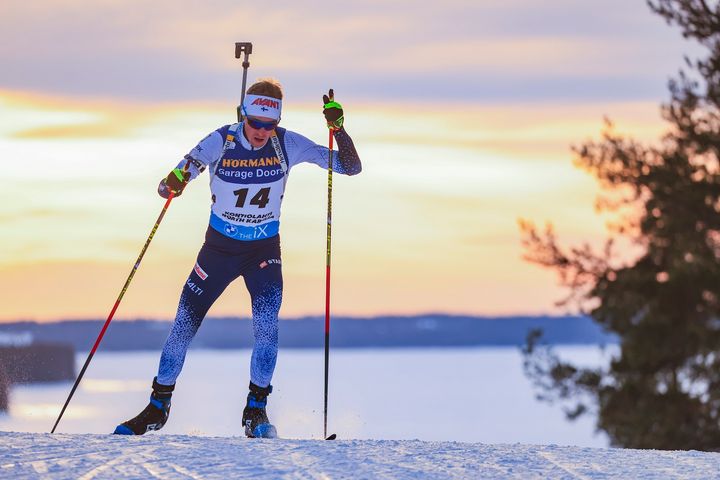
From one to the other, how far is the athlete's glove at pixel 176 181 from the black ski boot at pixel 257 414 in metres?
1.57

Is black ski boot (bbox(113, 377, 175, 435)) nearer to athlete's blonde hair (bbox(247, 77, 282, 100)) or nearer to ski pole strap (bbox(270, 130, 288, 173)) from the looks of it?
ski pole strap (bbox(270, 130, 288, 173))

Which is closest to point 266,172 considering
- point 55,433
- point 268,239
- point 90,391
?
point 268,239

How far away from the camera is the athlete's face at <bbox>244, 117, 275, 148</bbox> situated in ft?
29.7

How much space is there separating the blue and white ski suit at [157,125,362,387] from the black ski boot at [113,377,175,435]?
0.08 m

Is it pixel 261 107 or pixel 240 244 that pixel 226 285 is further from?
pixel 261 107

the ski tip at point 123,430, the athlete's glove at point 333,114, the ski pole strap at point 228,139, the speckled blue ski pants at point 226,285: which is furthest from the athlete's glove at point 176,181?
the ski tip at point 123,430

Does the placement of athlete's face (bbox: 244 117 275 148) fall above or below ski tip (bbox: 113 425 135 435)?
above

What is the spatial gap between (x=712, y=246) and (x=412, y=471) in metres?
17.5

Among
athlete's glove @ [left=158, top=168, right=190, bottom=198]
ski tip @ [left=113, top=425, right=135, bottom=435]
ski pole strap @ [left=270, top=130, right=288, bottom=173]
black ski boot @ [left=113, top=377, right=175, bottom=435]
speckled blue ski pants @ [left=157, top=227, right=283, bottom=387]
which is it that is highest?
ski pole strap @ [left=270, top=130, right=288, bottom=173]

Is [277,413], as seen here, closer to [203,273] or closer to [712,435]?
[203,273]

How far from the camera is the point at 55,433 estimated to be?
8.87m

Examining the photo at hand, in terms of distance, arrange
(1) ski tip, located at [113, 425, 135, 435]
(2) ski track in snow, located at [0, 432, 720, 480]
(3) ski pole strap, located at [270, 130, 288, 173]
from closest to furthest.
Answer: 1. (2) ski track in snow, located at [0, 432, 720, 480]
2. (1) ski tip, located at [113, 425, 135, 435]
3. (3) ski pole strap, located at [270, 130, 288, 173]

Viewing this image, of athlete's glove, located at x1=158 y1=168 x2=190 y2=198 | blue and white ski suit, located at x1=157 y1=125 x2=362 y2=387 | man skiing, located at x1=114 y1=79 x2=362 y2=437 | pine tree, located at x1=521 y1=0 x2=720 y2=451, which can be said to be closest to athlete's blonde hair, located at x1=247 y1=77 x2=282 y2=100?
man skiing, located at x1=114 y1=79 x2=362 y2=437

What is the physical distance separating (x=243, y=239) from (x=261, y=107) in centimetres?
99
